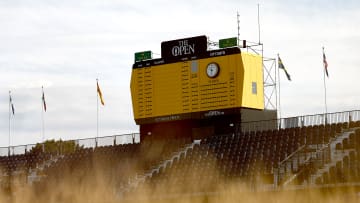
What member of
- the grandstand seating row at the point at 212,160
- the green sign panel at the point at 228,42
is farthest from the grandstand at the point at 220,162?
the green sign panel at the point at 228,42

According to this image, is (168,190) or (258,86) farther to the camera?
(258,86)

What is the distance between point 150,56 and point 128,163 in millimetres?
5772

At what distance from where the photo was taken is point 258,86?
42.8m

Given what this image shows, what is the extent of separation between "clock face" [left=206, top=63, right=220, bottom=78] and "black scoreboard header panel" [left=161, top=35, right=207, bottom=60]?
0.99 m

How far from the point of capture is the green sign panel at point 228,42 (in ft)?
140

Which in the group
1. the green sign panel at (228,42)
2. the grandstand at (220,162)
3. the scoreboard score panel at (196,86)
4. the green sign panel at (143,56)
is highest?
the green sign panel at (228,42)

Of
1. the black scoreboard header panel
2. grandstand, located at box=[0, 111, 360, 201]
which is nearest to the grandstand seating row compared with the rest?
grandstand, located at box=[0, 111, 360, 201]

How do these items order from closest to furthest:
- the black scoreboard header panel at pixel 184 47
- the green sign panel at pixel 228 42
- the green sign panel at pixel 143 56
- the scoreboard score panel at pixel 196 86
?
1. the scoreboard score panel at pixel 196 86
2. the green sign panel at pixel 228 42
3. the black scoreboard header panel at pixel 184 47
4. the green sign panel at pixel 143 56

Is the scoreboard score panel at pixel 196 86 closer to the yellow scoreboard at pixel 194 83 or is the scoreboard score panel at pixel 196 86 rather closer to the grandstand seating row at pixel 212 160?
the yellow scoreboard at pixel 194 83

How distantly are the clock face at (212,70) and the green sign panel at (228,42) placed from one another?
1074 millimetres

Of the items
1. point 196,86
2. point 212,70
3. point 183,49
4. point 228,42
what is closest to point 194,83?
point 196,86

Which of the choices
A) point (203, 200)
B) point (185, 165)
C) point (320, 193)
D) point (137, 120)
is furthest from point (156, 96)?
point (320, 193)

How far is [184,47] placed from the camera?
4416cm

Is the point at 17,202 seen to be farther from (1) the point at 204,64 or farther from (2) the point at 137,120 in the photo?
(1) the point at 204,64
